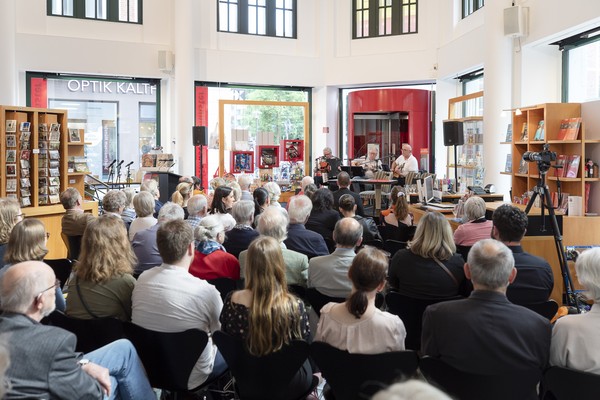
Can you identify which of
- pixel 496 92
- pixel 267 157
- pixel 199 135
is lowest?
pixel 267 157

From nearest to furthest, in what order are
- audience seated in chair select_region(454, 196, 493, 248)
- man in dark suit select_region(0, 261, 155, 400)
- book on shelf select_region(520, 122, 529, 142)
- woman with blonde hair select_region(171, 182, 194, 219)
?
man in dark suit select_region(0, 261, 155, 400)
audience seated in chair select_region(454, 196, 493, 248)
woman with blonde hair select_region(171, 182, 194, 219)
book on shelf select_region(520, 122, 529, 142)

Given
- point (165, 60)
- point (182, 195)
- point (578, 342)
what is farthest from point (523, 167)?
point (165, 60)

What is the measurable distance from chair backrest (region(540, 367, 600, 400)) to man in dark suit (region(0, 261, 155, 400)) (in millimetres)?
1907

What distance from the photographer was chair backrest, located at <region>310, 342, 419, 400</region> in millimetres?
2660

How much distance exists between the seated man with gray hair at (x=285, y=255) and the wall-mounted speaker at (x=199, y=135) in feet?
33.2

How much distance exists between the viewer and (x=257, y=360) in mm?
2953

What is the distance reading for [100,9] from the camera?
14969mm

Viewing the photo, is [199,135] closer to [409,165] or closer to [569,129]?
[409,165]

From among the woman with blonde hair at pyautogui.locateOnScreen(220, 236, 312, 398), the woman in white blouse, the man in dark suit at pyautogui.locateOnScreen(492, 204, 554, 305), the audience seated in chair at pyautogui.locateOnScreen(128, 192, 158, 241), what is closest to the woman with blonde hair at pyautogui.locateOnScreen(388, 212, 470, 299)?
the man in dark suit at pyautogui.locateOnScreen(492, 204, 554, 305)

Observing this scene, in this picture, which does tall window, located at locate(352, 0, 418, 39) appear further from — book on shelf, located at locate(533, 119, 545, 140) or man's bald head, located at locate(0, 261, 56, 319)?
man's bald head, located at locate(0, 261, 56, 319)

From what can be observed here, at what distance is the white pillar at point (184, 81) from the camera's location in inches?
602

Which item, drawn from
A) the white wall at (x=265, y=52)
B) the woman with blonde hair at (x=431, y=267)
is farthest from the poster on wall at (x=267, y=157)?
the woman with blonde hair at (x=431, y=267)

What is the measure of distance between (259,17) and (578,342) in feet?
49.5

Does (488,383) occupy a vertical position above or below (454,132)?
below
